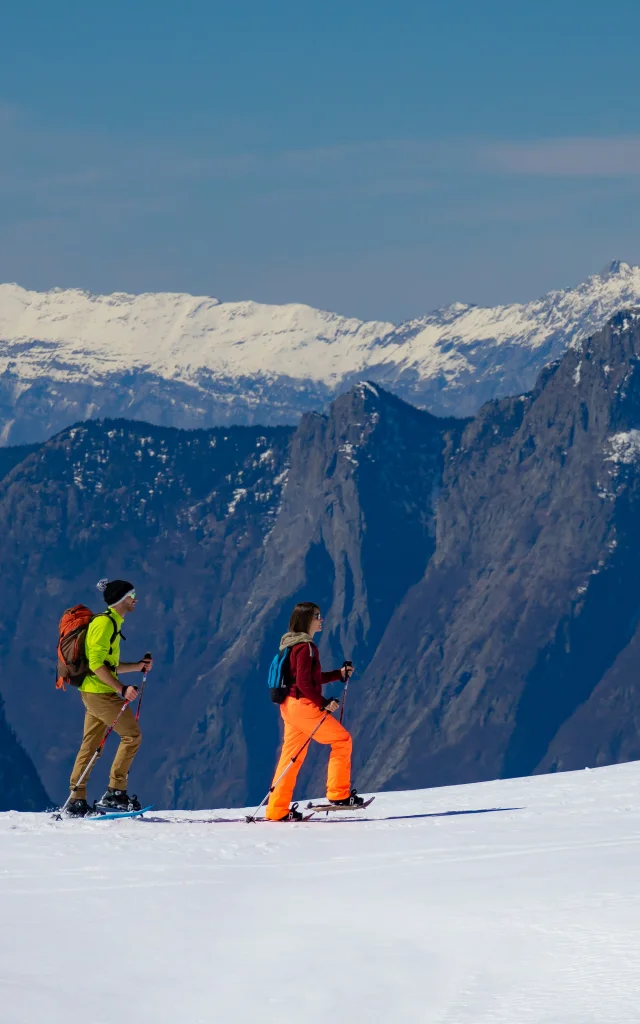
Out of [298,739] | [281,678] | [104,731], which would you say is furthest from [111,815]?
[281,678]

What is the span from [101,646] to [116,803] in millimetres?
2794

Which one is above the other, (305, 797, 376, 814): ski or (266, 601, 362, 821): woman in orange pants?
(266, 601, 362, 821): woman in orange pants

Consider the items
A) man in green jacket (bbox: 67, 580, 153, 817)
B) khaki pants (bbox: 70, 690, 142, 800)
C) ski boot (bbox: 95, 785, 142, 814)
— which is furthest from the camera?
ski boot (bbox: 95, 785, 142, 814)

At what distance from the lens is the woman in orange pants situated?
24.7 metres

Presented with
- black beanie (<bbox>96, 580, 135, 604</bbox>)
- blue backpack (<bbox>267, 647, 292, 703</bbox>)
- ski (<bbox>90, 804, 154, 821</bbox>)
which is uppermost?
black beanie (<bbox>96, 580, 135, 604</bbox>)

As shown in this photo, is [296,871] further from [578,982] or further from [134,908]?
[578,982]

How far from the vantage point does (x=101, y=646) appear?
2462 centimetres

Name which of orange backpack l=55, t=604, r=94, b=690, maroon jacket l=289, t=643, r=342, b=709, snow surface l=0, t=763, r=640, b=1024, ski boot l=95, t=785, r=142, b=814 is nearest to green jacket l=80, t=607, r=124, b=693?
orange backpack l=55, t=604, r=94, b=690

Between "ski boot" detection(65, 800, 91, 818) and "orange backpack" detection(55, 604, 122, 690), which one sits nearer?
"orange backpack" detection(55, 604, 122, 690)

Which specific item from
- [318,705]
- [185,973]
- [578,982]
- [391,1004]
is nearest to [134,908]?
[185,973]

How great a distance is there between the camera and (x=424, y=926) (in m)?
16.5

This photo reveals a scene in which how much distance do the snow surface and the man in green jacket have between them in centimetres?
95

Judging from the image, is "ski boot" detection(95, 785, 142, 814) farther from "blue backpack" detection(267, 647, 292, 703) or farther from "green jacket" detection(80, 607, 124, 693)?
"blue backpack" detection(267, 647, 292, 703)

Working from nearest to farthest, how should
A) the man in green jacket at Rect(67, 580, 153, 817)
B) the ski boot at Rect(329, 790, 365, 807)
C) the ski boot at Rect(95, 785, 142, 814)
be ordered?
the man in green jacket at Rect(67, 580, 153, 817) → the ski boot at Rect(95, 785, 142, 814) → the ski boot at Rect(329, 790, 365, 807)
